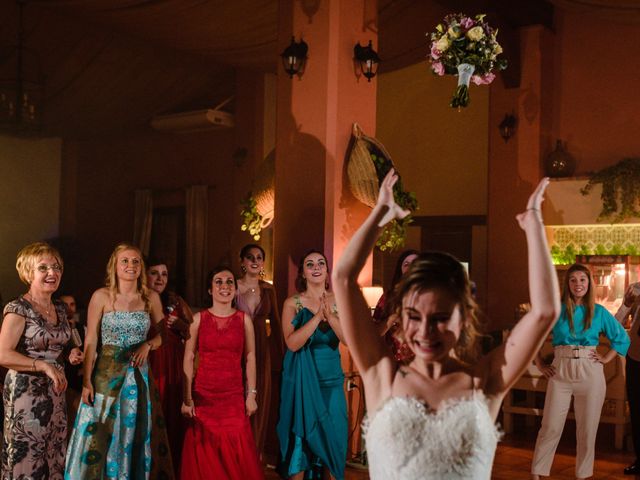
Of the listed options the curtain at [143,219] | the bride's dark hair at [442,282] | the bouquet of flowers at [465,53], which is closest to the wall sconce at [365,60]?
the bouquet of flowers at [465,53]

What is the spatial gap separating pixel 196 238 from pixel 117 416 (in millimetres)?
6920

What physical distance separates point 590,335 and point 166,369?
9.04 ft

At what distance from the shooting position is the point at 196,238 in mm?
11039

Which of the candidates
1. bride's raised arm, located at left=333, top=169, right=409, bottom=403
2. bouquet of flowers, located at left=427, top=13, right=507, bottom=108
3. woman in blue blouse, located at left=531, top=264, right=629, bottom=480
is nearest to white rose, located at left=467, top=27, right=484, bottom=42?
bouquet of flowers, located at left=427, top=13, right=507, bottom=108

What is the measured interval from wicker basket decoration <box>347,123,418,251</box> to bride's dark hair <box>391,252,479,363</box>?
355cm

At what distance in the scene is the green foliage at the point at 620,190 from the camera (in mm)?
7746

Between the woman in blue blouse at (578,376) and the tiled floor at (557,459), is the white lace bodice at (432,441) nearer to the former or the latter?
the tiled floor at (557,459)

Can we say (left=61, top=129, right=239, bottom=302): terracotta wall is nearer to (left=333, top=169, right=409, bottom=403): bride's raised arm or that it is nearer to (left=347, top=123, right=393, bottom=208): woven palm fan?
(left=347, top=123, right=393, bottom=208): woven palm fan

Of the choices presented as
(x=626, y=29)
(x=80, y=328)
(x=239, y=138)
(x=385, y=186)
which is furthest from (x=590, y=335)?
(x=239, y=138)

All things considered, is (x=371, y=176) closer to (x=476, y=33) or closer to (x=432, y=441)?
(x=476, y=33)

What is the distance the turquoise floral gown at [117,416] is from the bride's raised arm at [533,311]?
297 cm

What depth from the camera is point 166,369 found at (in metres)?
4.94

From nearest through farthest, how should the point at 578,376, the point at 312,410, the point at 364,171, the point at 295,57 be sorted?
the point at 312,410, the point at 578,376, the point at 364,171, the point at 295,57

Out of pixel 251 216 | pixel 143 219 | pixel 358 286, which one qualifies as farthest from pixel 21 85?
pixel 358 286
